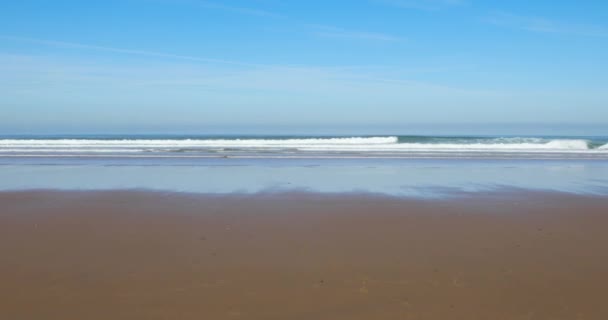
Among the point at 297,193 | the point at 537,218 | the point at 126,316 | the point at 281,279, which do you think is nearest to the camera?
the point at 126,316

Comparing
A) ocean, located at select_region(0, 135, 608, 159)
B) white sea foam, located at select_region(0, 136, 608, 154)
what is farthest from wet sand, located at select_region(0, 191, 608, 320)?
white sea foam, located at select_region(0, 136, 608, 154)

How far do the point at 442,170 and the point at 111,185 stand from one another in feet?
32.1

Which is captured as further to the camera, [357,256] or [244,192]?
[244,192]

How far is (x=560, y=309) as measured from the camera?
4188 millimetres

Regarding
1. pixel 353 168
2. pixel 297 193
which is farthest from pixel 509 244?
pixel 353 168

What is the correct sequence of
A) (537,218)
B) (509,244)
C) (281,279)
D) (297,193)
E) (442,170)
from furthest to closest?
(442,170), (297,193), (537,218), (509,244), (281,279)

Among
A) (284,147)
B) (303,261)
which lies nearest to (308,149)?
(284,147)

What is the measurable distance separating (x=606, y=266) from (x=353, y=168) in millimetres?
11672

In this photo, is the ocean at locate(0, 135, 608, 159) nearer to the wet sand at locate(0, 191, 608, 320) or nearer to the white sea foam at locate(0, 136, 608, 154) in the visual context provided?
the white sea foam at locate(0, 136, 608, 154)

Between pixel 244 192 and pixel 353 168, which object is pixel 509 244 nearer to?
pixel 244 192

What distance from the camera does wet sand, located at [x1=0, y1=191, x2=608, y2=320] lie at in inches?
167

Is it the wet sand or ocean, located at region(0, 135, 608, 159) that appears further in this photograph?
ocean, located at region(0, 135, 608, 159)

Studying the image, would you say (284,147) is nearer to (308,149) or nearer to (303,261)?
(308,149)

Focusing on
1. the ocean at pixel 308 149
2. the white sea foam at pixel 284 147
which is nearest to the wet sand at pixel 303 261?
the ocean at pixel 308 149
